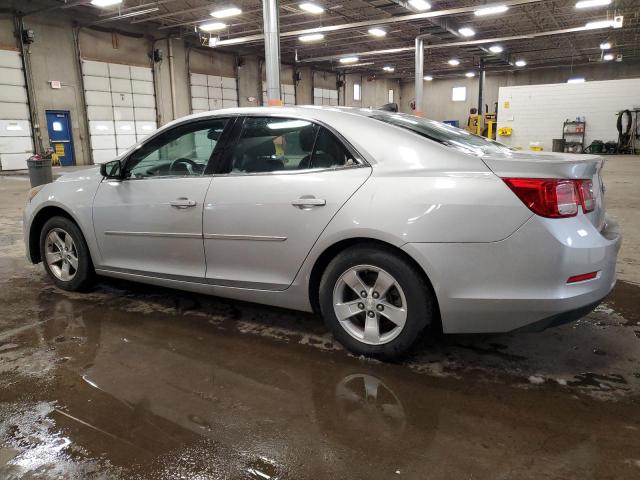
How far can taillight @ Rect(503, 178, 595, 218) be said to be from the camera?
2232mm

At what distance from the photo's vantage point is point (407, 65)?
A: 31.5m

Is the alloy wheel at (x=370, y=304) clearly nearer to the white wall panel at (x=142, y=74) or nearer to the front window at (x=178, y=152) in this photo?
the front window at (x=178, y=152)

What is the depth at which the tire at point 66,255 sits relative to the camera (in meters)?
3.85

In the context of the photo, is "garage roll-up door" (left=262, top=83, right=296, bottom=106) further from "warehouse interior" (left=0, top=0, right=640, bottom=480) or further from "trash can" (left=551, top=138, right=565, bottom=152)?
"warehouse interior" (left=0, top=0, right=640, bottom=480)

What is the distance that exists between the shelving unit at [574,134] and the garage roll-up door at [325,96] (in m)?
13.4

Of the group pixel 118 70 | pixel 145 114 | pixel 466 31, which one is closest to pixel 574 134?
pixel 466 31

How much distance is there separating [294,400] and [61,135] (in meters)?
18.2

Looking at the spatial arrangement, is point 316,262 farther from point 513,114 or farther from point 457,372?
point 513,114

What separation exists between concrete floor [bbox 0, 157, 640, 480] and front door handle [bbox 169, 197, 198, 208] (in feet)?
2.62

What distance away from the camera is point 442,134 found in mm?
2945

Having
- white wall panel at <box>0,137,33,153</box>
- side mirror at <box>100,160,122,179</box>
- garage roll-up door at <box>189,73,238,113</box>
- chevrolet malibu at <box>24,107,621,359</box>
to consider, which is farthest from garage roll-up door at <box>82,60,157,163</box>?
chevrolet malibu at <box>24,107,621,359</box>

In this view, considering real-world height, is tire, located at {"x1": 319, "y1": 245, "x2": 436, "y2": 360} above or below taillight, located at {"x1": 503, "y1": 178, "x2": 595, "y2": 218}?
below

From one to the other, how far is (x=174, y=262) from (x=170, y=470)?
1.71m

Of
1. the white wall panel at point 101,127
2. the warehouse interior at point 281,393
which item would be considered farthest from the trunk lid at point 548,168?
the white wall panel at point 101,127
